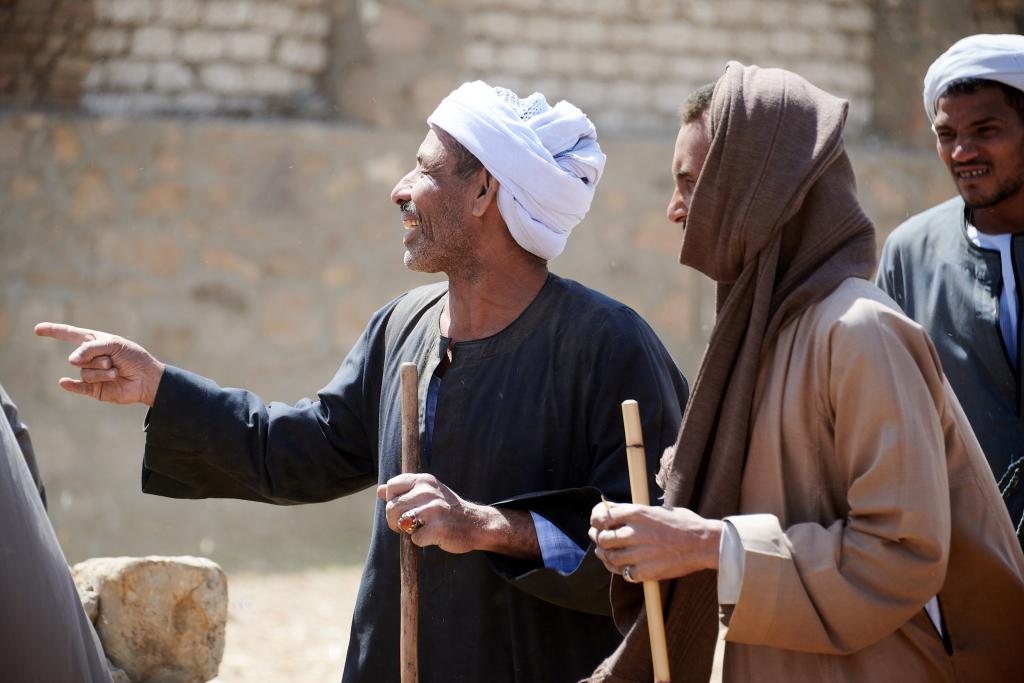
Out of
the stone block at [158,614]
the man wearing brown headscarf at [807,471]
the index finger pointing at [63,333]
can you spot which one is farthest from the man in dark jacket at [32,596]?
the stone block at [158,614]

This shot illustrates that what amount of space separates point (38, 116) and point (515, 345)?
5163mm

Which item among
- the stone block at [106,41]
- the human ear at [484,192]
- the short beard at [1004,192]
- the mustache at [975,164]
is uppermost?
the stone block at [106,41]

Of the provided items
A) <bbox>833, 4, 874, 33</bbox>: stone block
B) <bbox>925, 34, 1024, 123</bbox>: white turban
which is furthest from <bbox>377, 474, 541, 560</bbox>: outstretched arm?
<bbox>833, 4, 874, 33</bbox>: stone block

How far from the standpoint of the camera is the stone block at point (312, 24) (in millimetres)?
7738

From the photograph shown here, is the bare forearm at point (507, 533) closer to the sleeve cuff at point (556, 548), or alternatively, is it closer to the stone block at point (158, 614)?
the sleeve cuff at point (556, 548)

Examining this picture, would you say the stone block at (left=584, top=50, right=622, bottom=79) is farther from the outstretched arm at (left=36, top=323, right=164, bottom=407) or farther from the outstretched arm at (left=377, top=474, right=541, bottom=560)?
the outstretched arm at (left=377, top=474, right=541, bottom=560)

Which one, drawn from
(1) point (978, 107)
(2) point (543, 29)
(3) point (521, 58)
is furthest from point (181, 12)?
(1) point (978, 107)

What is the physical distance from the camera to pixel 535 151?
10.6 ft

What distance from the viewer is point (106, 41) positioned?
7.53 m

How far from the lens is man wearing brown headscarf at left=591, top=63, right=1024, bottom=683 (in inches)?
84.1

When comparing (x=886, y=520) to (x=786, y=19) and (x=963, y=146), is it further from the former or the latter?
(x=786, y=19)

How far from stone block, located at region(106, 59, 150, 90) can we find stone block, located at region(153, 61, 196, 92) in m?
0.07

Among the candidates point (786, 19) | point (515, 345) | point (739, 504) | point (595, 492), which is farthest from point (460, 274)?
point (786, 19)

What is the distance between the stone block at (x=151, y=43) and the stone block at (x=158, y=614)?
14.0 feet
